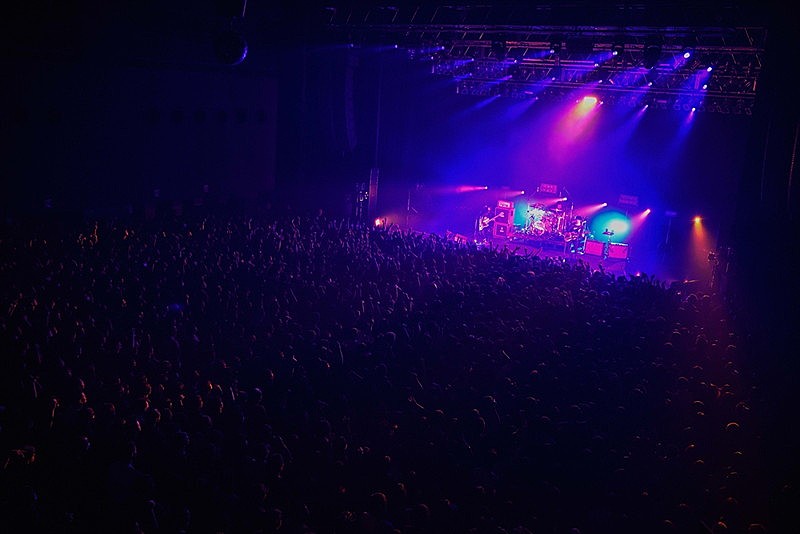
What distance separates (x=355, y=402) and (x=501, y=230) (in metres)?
15.1

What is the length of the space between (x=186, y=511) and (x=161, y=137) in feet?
40.1

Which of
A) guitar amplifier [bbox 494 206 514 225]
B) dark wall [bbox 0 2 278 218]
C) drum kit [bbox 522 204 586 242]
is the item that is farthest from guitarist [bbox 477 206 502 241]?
dark wall [bbox 0 2 278 218]

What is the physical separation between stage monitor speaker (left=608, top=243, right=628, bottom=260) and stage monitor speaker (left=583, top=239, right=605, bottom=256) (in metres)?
0.27

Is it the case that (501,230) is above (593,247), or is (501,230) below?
above

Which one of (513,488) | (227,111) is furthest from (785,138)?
(227,111)

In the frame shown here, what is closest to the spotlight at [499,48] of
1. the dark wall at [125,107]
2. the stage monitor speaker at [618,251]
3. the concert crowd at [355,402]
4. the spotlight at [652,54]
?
the spotlight at [652,54]

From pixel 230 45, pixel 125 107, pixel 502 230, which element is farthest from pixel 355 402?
pixel 502 230

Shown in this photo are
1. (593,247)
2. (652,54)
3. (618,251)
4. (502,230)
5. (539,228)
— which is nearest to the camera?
(652,54)

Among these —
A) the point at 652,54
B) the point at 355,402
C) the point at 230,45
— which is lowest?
the point at 355,402

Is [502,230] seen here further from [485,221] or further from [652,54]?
[652,54]

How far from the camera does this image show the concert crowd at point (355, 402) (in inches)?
177

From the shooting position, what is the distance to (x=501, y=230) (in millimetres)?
20406

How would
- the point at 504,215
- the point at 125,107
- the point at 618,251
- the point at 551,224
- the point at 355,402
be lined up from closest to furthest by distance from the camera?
the point at 355,402 < the point at 125,107 < the point at 618,251 < the point at 551,224 < the point at 504,215

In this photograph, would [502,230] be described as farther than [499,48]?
Yes
